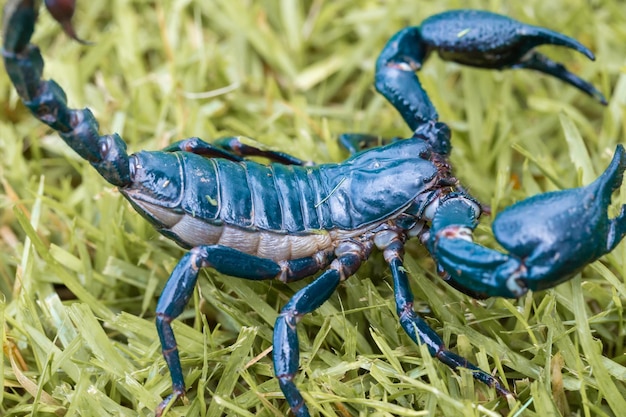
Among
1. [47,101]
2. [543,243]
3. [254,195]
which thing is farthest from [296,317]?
[47,101]

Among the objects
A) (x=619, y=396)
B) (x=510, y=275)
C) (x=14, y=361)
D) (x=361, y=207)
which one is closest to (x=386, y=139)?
(x=361, y=207)

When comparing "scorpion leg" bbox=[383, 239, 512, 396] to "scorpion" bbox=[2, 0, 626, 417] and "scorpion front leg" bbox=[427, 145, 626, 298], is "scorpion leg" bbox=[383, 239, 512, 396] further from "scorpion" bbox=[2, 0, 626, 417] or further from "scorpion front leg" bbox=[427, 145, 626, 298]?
"scorpion front leg" bbox=[427, 145, 626, 298]

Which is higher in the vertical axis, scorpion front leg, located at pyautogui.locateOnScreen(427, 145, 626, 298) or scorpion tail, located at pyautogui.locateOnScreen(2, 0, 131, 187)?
scorpion tail, located at pyautogui.locateOnScreen(2, 0, 131, 187)

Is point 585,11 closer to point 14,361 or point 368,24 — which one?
point 368,24

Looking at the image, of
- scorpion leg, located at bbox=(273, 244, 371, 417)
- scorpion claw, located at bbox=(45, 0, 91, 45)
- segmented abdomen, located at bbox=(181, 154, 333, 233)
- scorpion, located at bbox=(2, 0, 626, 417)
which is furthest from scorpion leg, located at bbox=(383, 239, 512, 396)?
scorpion claw, located at bbox=(45, 0, 91, 45)

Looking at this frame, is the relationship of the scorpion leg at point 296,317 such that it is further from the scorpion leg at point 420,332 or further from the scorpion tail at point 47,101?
the scorpion tail at point 47,101

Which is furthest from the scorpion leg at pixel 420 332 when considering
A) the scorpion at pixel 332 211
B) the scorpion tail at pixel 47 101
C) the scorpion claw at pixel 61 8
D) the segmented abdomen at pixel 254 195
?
the scorpion claw at pixel 61 8
